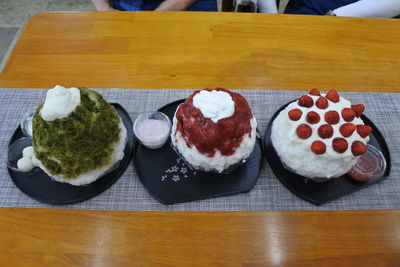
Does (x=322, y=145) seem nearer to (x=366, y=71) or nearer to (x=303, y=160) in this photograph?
(x=303, y=160)

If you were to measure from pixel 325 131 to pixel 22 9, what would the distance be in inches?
136

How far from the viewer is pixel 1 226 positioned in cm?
104

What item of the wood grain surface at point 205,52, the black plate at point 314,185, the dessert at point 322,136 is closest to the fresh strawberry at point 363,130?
the dessert at point 322,136

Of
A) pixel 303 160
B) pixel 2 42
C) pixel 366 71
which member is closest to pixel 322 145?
pixel 303 160

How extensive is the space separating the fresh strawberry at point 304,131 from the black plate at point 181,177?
23 centimetres

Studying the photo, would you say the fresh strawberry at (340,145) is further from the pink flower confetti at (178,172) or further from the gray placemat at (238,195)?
the pink flower confetti at (178,172)

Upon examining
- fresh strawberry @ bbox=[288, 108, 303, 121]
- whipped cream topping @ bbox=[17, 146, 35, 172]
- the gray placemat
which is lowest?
the gray placemat

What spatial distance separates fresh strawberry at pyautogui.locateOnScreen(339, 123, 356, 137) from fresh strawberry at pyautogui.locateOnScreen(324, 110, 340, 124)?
3 centimetres

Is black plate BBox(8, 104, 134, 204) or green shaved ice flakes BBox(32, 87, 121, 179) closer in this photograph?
green shaved ice flakes BBox(32, 87, 121, 179)

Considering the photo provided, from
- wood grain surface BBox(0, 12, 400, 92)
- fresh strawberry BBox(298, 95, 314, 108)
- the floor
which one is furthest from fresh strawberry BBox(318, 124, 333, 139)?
the floor

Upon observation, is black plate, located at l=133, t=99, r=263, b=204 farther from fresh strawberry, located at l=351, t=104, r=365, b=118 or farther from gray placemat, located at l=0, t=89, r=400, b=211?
fresh strawberry, located at l=351, t=104, r=365, b=118

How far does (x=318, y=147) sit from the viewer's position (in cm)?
97

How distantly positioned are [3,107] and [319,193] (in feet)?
4.95

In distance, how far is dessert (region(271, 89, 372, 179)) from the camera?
0.98 m
